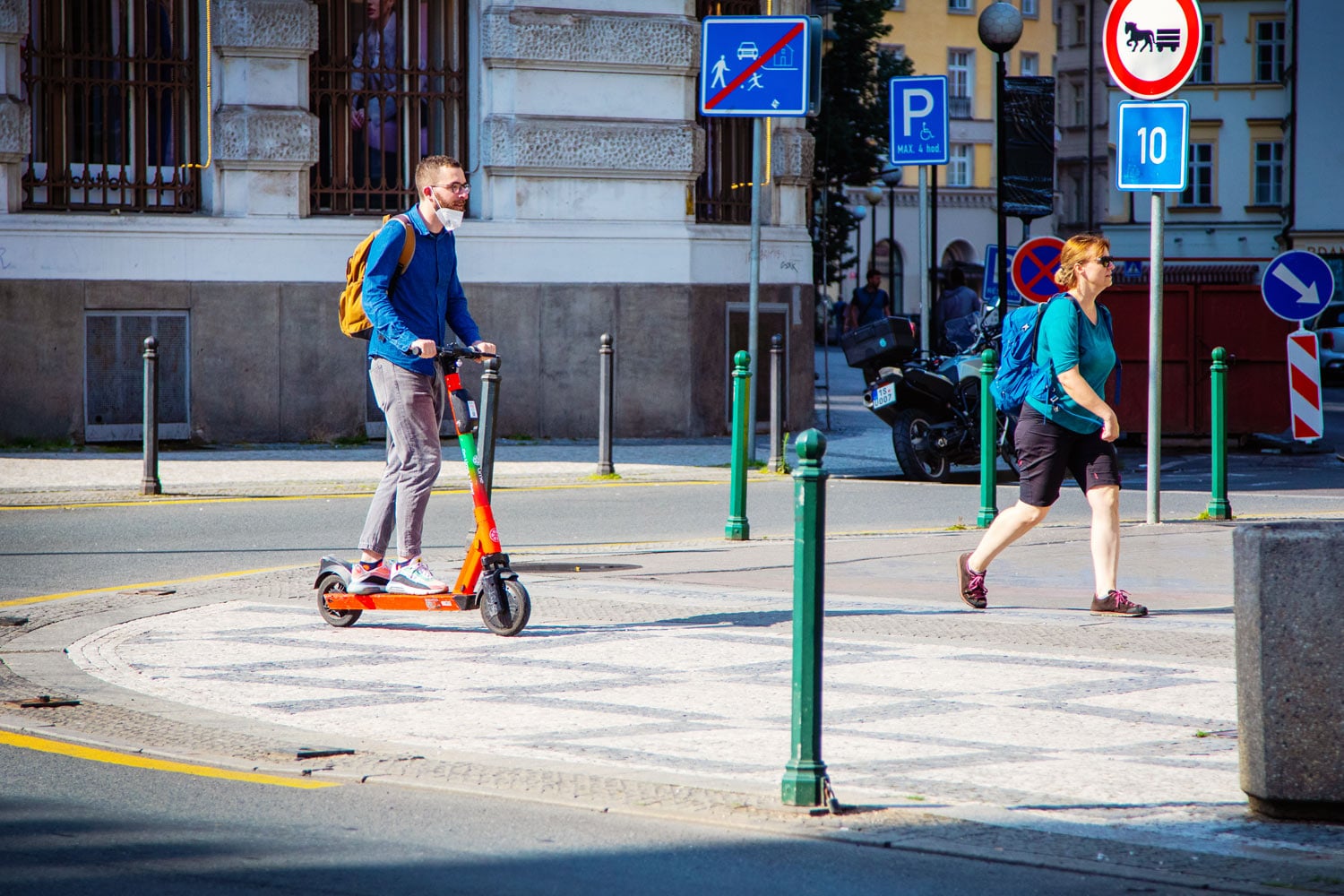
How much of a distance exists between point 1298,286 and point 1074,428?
998 centimetres

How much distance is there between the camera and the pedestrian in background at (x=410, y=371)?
28.1ft

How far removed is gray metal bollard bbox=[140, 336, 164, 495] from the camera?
47.1ft

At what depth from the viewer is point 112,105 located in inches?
746

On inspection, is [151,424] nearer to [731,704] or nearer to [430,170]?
[430,170]

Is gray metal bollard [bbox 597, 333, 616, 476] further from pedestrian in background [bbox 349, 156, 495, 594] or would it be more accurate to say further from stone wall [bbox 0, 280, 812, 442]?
pedestrian in background [bbox 349, 156, 495, 594]

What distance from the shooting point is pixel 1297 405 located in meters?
19.9

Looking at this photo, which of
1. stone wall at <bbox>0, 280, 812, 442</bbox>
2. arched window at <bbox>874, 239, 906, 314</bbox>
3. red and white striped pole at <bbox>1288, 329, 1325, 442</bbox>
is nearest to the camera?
stone wall at <bbox>0, 280, 812, 442</bbox>

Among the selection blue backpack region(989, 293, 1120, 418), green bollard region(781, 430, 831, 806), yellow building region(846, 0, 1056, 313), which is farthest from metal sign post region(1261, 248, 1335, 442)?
yellow building region(846, 0, 1056, 313)

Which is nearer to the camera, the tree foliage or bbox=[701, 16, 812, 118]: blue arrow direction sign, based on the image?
bbox=[701, 16, 812, 118]: blue arrow direction sign

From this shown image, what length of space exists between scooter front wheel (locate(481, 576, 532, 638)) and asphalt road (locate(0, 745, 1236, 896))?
2.62 meters

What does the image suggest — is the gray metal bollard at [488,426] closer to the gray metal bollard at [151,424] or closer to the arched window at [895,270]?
the gray metal bollard at [151,424]

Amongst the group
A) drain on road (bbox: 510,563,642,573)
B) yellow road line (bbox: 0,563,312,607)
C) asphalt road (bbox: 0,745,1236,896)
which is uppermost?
drain on road (bbox: 510,563,642,573)

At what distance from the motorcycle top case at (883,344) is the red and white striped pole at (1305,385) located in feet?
13.0

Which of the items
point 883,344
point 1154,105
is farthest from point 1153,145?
point 883,344
